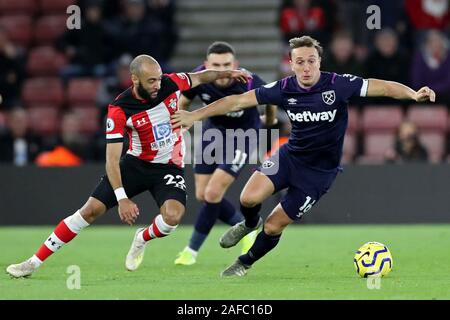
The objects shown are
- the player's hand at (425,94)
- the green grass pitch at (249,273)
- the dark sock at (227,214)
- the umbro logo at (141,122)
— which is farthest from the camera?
the dark sock at (227,214)

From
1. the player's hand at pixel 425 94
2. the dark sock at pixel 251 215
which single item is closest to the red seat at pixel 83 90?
the dark sock at pixel 251 215

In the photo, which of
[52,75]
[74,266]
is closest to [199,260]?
[74,266]

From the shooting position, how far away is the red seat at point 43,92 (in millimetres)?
18641

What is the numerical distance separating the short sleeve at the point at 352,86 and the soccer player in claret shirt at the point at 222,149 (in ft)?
5.89

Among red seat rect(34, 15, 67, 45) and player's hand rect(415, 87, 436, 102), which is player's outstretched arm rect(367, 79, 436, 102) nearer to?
player's hand rect(415, 87, 436, 102)

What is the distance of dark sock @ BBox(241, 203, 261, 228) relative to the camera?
31.4 feet

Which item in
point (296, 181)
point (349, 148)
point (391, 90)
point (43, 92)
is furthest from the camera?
point (43, 92)

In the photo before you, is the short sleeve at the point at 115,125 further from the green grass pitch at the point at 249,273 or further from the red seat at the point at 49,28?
the red seat at the point at 49,28

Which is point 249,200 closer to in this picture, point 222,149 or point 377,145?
point 222,149

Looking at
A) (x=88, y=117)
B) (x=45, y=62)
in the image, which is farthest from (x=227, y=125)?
(x=45, y=62)

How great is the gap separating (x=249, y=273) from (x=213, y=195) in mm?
1620

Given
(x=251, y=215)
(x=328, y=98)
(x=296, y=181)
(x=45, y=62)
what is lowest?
(x=251, y=215)

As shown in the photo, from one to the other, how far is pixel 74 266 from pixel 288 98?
9.56 ft

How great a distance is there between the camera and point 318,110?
9062mm
